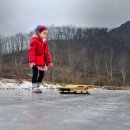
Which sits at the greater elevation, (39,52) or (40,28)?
(40,28)

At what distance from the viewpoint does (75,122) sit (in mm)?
3553

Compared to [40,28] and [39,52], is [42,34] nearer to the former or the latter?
[40,28]

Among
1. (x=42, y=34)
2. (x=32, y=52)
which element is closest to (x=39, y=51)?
(x=32, y=52)

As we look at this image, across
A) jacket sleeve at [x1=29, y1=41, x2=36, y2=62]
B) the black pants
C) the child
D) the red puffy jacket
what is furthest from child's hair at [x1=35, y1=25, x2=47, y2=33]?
the black pants

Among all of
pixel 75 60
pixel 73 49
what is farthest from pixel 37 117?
pixel 73 49

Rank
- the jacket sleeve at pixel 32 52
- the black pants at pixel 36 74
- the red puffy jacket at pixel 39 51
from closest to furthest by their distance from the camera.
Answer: the jacket sleeve at pixel 32 52
the red puffy jacket at pixel 39 51
the black pants at pixel 36 74

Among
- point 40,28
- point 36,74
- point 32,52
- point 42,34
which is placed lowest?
point 36,74

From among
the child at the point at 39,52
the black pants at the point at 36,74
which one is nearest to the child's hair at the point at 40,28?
the child at the point at 39,52

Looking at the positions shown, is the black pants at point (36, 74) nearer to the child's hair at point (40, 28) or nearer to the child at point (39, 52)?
the child at point (39, 52)

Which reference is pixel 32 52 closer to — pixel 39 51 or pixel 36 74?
pixel 39 51

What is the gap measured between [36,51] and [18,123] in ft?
17.8

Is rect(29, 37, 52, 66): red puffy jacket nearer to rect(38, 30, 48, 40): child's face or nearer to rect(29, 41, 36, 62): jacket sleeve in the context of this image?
rect(29, 41, 36, 62): jacket sleeve

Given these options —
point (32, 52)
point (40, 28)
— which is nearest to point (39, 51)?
point (32, 52)

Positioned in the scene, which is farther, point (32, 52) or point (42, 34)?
point (42, 34)
